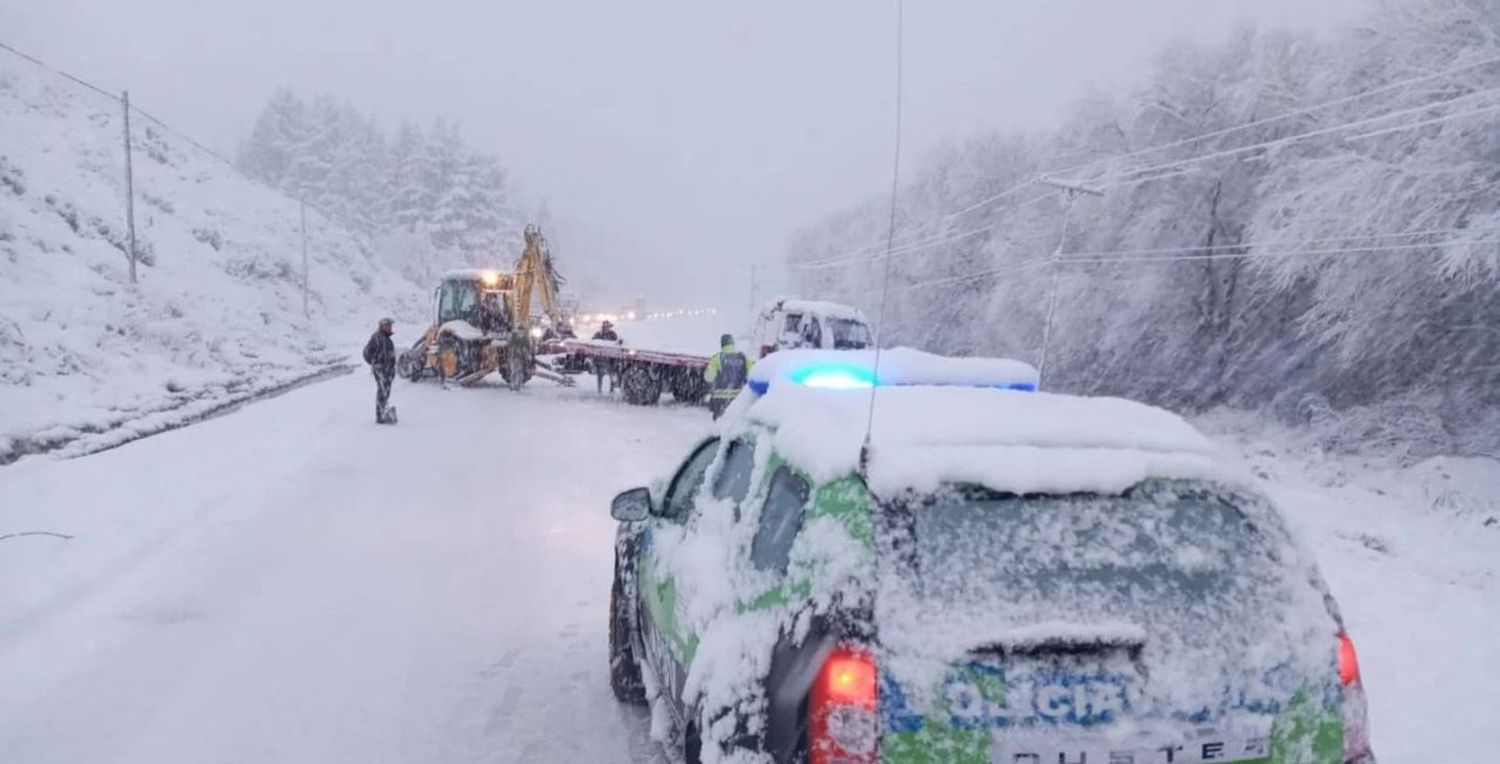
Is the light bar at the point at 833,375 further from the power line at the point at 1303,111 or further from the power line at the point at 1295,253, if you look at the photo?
the power line at the point at 1303,111

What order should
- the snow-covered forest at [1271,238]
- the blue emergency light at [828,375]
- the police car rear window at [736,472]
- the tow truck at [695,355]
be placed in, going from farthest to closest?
the tow truck at [695,355], the snow-covered forest at [1271,238], the blue emergency light at [828,375], the police car rear window at [736,472]

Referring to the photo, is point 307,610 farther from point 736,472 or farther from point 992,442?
point 992,442

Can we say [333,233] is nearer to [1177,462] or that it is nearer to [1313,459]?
[1313,459]

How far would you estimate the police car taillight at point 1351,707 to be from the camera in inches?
107

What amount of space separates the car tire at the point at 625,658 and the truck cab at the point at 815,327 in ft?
46.6

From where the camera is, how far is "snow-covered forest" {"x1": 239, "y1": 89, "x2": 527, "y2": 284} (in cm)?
8900

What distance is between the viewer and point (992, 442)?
2906 millimetres

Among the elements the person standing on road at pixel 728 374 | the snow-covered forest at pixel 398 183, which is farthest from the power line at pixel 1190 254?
the snow-covered forest at pixel 398 183

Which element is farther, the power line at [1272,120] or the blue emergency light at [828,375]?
the power line at [1272,120]

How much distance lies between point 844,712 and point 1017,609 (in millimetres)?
516

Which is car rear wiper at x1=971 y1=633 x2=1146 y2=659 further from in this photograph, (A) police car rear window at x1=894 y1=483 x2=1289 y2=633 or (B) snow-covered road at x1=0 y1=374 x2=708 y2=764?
(B) snow-covered road at x1=0 y1=374 x2=708 y2=764

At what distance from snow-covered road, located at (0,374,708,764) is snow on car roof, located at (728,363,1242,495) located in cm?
222

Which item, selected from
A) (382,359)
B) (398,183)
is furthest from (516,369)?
(398,183)

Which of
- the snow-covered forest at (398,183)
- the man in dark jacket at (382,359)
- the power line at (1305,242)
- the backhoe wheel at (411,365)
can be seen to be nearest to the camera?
the power line at (1305,242)
